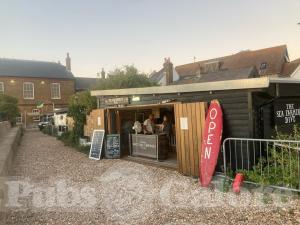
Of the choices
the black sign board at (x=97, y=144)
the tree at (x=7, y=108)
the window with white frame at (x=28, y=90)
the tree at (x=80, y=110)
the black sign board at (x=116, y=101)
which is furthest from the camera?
the window with white frame at (x=28, y=90)

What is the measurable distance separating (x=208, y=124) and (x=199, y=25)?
10.7 m

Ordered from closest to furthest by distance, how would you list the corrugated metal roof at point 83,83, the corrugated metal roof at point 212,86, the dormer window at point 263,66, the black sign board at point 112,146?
the corrugated metal roof at point 212,86 → the black sign board at point 112,146 → the dormer window at point 263,66 → the corrugated metal roof at point 83,83

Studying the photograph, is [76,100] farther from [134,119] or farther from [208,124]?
[208,124]

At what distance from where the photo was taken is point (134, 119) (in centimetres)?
1497

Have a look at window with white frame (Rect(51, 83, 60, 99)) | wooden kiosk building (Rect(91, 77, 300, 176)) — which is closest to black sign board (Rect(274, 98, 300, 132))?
wooden kiosk building (Rect(91, 77, 300, 176))

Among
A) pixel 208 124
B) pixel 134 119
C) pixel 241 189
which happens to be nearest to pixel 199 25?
pixel 134 119

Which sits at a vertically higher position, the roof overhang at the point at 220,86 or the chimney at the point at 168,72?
the chimney at the point at 168,72

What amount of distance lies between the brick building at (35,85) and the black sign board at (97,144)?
111 ft

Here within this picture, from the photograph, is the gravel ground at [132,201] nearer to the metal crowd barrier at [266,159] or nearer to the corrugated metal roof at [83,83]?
the metal crowd barrier at [266,159]

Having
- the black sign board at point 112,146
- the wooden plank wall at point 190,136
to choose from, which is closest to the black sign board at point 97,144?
the black sign board at point 112,146

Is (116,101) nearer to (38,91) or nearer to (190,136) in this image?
(190,136)

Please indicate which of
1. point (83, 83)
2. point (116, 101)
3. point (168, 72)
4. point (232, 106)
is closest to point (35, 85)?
point (83, 83)

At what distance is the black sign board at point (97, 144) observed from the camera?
13.8 metres

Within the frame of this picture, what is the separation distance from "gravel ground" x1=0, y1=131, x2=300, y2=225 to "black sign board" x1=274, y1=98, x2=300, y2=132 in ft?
10.2
